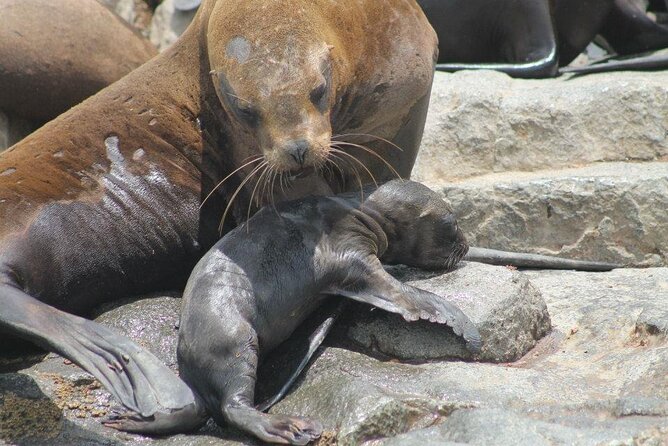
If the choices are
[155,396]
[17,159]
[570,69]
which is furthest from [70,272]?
[570,69]

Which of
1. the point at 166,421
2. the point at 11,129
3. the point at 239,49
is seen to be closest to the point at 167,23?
the point at 11,129

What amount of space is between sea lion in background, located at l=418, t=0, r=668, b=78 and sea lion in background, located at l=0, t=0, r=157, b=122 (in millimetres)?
2520

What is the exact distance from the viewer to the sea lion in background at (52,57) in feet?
29.6

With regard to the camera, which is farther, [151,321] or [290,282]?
[151,321]

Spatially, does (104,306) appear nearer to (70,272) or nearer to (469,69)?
(70,272)

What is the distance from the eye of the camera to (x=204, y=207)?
600cm

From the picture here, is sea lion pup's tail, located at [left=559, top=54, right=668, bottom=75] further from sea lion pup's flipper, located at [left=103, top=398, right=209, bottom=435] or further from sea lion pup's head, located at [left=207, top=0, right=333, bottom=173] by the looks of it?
sea lion pup's flipper, located at [left=103, top=398, right=209, bottom=435]

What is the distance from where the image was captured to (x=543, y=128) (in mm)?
7773

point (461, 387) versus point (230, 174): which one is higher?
point (230, 174)

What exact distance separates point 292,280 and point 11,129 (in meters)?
4.64

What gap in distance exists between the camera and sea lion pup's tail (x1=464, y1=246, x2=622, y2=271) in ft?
20.9

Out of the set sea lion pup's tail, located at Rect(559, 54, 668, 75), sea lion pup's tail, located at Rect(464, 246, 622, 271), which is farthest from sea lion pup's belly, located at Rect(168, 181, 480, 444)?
sea lion pup's tail, located at Rect(559, 54, 668, 75)

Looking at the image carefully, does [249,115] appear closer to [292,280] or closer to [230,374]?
[292,280]

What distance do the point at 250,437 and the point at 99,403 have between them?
0.73 m
